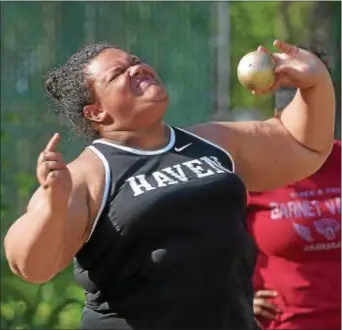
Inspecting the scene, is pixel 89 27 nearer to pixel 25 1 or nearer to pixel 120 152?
pixel 25 1

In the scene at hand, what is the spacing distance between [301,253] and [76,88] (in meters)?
1.26

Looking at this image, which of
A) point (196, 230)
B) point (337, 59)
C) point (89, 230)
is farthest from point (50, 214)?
point (337, 59)

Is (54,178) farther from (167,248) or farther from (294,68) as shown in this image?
(294,68)

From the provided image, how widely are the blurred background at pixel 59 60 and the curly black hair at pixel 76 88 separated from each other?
2117 millimetres

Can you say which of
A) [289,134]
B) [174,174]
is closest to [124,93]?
[174,174]

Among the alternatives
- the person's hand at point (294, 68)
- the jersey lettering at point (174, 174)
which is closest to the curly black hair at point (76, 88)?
the jersey lettering at point (174, 174)

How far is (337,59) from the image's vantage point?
572 centimetres

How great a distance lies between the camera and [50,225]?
284 cm

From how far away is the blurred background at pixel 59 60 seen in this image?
5484 millimetres

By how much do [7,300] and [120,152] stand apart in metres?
2.57

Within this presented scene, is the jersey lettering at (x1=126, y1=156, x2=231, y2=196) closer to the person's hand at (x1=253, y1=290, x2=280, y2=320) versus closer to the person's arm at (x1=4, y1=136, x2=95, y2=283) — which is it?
the person's arm at (x1=4, y1=136, x2=95, y2=283)

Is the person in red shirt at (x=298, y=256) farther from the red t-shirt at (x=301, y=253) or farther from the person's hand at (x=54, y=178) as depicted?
the person's hand at (x=54, y=178)

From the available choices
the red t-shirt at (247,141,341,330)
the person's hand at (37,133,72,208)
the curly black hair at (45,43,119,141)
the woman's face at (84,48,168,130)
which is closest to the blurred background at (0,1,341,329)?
the red t-shirt at (247,141,341,330)

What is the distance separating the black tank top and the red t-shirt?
1.04 meters
